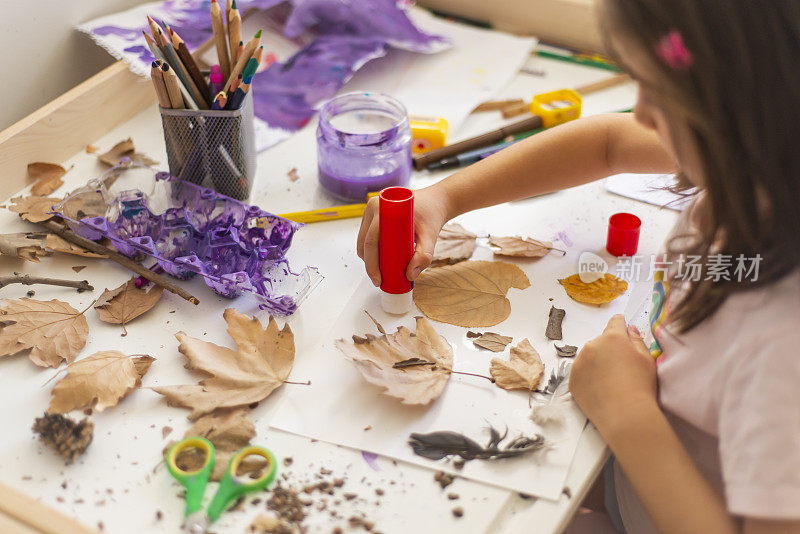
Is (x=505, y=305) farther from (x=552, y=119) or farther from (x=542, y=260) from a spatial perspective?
(x=552, y=119)

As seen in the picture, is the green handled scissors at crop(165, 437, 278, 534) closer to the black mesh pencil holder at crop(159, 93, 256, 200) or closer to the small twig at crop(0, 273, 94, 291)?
the small twig at crop(0, 273, 94, 291)

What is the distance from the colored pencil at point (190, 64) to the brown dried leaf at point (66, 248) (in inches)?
8.4

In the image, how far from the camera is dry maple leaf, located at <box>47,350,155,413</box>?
0.61m

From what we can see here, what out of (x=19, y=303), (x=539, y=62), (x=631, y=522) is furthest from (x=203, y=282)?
(x=539, y=62)

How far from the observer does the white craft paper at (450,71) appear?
3.43 ft

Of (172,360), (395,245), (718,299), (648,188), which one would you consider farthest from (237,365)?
(648,188)

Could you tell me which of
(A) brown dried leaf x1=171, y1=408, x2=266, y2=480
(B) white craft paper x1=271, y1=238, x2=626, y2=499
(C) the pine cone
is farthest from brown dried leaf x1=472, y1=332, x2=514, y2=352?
(C) the pine cone

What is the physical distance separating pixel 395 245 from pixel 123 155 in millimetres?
415

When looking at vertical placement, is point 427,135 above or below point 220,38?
below

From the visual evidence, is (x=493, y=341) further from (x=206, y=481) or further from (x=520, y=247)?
(x=206, y=481)

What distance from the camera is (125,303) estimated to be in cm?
71

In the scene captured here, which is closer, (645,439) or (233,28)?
(645,439)

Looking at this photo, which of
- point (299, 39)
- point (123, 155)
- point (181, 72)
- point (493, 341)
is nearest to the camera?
point (493, 341)

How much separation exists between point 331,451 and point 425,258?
0.71ft
